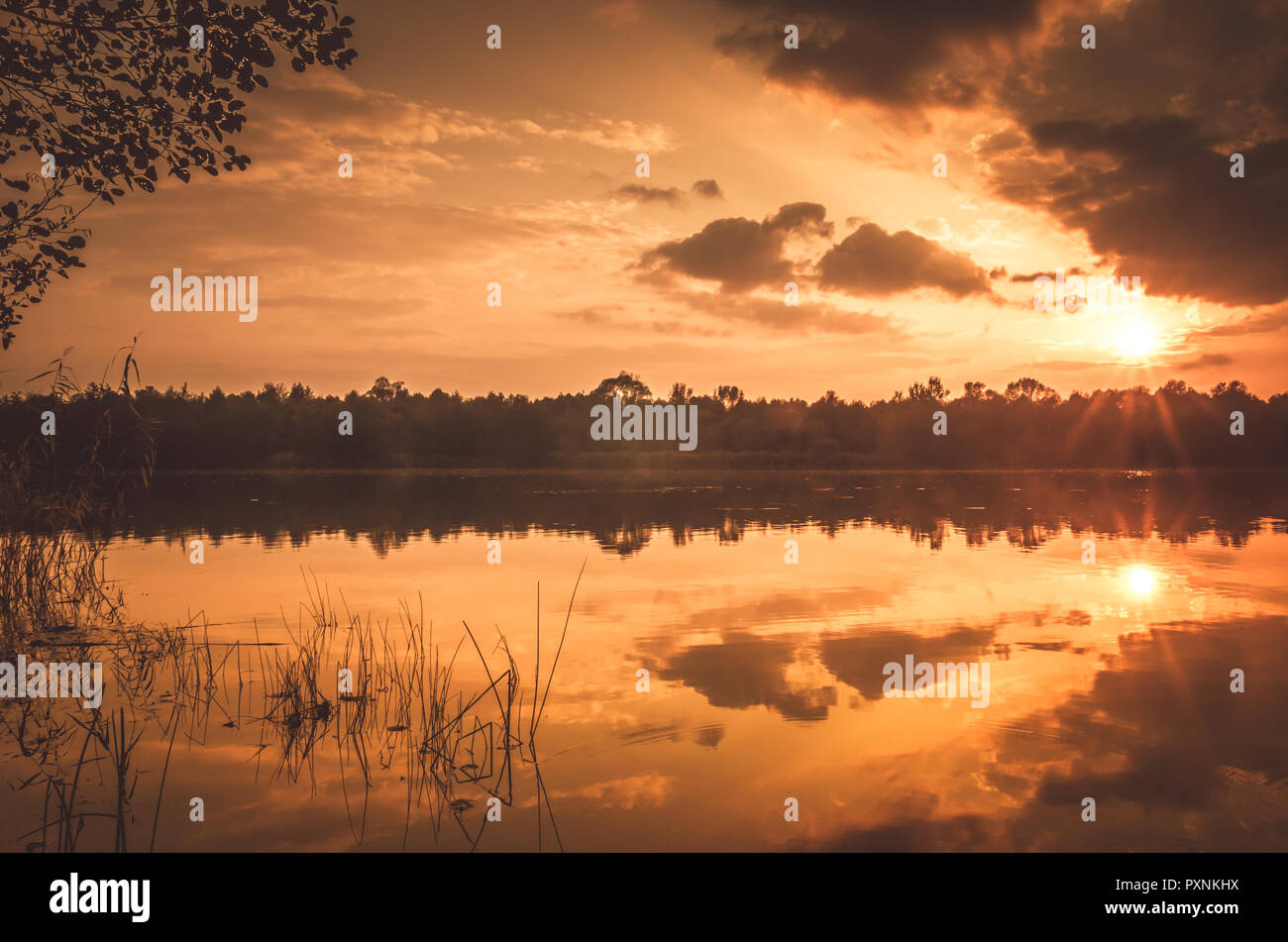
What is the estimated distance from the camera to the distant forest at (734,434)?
12031cm

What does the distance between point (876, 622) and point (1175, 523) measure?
25.9m

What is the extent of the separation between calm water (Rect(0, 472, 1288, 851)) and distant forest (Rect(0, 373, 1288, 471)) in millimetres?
92082

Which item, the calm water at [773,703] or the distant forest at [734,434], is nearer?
the calm water at [773,703]

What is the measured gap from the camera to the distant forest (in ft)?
395

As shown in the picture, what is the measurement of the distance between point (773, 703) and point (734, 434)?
116 metres

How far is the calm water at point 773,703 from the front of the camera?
6.77 meters

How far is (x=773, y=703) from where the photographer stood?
10.0 metres

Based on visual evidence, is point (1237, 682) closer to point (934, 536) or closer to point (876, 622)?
point (876, 622)

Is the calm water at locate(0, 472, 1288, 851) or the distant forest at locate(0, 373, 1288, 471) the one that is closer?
the calm water at locate(0, 472, 1288, 851)

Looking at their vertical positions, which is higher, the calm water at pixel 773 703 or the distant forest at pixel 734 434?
the distant forest at pixel 734 434

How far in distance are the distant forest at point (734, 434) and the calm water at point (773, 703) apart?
9208 cm

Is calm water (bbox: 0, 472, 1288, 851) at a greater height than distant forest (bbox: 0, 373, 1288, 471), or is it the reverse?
distant forest (bbox: 0, 373, 1288, 471)

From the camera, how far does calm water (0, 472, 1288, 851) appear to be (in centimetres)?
677
